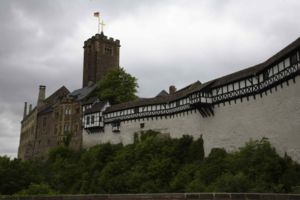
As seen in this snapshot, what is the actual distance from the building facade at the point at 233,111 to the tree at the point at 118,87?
20.5ft

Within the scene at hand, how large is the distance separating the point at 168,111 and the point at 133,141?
677 cm

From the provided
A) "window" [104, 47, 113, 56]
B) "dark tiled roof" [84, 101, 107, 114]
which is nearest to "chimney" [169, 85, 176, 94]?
"dark tiled roof" [84, 101, 107, 114]

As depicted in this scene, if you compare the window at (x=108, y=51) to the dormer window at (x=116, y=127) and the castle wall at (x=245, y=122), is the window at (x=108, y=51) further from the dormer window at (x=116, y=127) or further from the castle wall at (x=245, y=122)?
the castle wall at (x=245, y=122)

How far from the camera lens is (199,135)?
4006cm

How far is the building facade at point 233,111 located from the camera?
28.4m

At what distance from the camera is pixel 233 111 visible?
1404 inches

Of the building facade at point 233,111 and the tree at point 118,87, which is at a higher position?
the tree at point 118,87

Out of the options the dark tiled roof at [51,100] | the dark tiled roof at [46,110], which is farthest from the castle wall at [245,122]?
the dark tiled roof at [51,100]

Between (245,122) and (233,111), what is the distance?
198 cm

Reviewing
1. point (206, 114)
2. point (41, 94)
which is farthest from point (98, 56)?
point (206, 114)

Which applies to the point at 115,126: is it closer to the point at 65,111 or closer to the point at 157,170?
the point at 157,170

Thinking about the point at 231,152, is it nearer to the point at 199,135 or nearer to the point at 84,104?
the point at 199,135

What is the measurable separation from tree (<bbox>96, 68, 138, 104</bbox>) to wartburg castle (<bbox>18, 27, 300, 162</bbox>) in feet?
6.50

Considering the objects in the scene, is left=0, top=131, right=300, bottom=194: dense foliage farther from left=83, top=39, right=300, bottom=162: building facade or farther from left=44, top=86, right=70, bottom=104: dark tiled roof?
left=44, top=86, right=70, bottom=104: dark tiled roof
